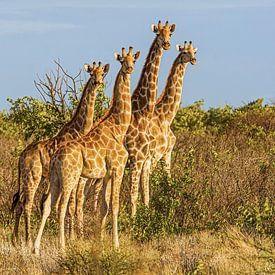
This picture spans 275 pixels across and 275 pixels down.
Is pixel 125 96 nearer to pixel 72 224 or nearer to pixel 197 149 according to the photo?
pixel 72 224

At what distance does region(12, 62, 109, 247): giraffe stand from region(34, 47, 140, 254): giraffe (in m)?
0.24

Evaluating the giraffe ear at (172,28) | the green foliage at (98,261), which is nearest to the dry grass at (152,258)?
the green foliage at (98,261)

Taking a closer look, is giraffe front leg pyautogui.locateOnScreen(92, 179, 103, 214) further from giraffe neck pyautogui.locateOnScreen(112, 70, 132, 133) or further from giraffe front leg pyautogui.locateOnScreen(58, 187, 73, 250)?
giraffe front leg pyautogui.locateOnScreen(58, 187, 73, 250)

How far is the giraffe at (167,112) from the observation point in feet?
46.6

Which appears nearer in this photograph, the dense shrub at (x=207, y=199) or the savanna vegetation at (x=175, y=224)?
the savanna vegetation at (x=175, y=224)

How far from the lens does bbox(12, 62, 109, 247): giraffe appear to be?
1146 centimetres

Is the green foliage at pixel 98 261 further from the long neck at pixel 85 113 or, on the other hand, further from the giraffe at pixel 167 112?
the giraffe at pixel 167 112

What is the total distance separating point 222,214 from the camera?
518 inches

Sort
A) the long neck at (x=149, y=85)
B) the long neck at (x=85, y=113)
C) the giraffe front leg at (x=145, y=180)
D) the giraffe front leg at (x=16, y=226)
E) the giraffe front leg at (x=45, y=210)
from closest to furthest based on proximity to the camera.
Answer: the giraffe front leg at (x=45, y=210)
the giraffe front leg at (x=16, y=226)
the long neck at (x=85, y=113)
the giraffe front leg at (x=145, y=180)
the long neck at (x=149, y=85)

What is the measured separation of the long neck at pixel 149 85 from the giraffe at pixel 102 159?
1.81 m

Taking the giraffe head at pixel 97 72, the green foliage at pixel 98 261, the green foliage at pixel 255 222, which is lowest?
the green foliage at pixel 98 261

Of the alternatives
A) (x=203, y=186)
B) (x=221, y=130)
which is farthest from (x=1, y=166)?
(x=221, y=130)

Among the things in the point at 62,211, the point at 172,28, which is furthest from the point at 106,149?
the point at 172,28

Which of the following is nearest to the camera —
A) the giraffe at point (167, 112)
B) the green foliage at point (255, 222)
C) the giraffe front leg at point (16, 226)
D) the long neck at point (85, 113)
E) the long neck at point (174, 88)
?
the green foliage at point (255, 222)
